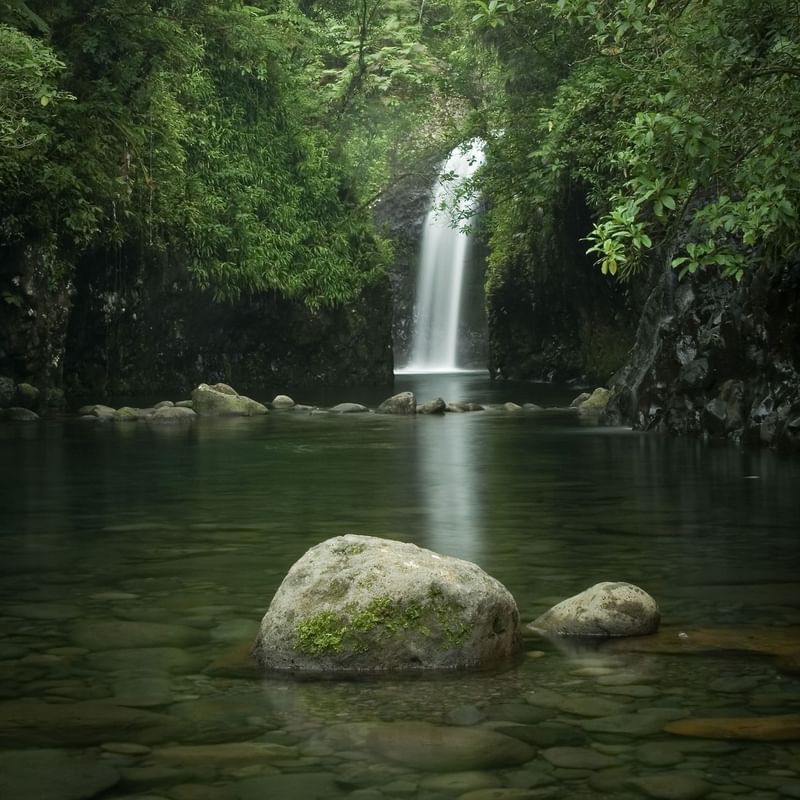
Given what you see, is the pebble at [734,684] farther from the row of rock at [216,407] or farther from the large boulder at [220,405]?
the large boulder at [220,405]

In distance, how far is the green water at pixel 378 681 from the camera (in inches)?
175

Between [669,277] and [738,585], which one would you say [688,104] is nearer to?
[738,585]

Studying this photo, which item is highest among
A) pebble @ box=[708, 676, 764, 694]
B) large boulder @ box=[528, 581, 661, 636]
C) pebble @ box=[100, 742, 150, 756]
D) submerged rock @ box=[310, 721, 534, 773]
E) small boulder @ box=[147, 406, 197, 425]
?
small boulder @ box=[147, 406, 197, 425]

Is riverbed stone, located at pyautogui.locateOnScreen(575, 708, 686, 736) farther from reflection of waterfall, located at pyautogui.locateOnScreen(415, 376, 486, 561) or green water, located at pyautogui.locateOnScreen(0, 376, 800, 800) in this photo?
reflection of waterfall, located at pyautogui.locateOnScreen(415, 376, 486, 561)

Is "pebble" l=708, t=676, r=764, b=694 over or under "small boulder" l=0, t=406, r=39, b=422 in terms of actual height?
under

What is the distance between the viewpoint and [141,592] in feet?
24.2

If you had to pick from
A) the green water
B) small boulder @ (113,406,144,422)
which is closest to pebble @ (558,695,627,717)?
the green water

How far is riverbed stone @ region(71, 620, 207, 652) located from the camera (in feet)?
20.3

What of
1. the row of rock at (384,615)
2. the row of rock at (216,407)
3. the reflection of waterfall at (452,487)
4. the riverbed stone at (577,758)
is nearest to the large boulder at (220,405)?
the row of rock at (216,407)

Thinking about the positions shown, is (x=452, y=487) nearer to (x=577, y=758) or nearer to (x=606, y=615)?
(x=606, y=615)

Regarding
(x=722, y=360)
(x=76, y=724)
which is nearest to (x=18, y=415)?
(x=722, y=360)

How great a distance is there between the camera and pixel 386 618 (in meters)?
5.64

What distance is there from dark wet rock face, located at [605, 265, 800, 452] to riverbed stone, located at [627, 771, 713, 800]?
11192mm

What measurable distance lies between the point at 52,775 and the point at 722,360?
1351 cm
